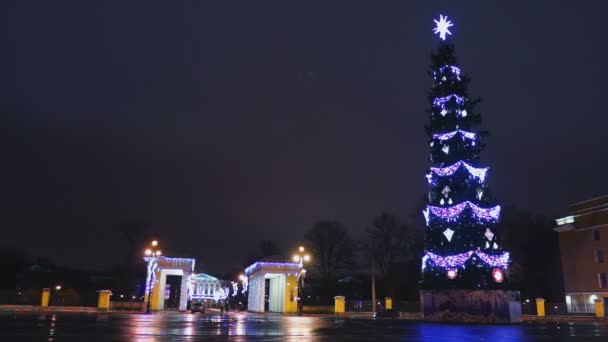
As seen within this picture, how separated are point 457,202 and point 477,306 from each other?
6.40 metres

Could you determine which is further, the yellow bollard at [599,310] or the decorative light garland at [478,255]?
the yellow bollard at [599,310]

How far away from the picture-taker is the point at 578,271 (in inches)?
2213

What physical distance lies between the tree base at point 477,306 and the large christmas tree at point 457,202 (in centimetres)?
48

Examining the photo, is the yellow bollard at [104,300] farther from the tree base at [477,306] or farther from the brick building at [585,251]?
the brick building at [585,251]

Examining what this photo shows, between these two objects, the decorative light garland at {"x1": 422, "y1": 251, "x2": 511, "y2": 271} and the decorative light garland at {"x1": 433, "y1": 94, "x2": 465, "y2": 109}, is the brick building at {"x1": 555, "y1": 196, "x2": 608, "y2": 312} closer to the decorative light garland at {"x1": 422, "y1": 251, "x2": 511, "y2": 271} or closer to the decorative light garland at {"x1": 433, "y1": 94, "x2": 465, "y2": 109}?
the decorative light garland at {"x1": 422, "y1": 251, "x2": 511, "y2": 271}

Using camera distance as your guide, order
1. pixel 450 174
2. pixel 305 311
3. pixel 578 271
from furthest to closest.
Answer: pixel 578 271 → pixel 305 311 → pixel 450 174

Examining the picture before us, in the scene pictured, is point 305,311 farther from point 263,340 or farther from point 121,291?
point 263,340

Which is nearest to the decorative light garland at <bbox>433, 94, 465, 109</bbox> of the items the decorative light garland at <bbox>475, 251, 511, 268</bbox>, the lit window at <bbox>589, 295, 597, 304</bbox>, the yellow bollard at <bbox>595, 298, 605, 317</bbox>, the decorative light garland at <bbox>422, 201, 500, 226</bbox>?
the decorative light garland at <bbox>422, 201, 500, 226</bbox>

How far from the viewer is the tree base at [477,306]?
2859 cm

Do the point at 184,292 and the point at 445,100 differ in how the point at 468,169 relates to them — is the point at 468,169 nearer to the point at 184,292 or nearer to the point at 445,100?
the point at 445,100

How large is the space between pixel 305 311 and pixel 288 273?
4.74 metres

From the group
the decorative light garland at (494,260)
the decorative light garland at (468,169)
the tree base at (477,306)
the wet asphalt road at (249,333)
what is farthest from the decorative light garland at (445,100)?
the wet asphalt road at (249,333)

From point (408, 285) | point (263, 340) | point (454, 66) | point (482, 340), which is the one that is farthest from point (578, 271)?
point (263, 340)

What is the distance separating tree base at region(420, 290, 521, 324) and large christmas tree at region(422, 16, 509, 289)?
0.48 metres
